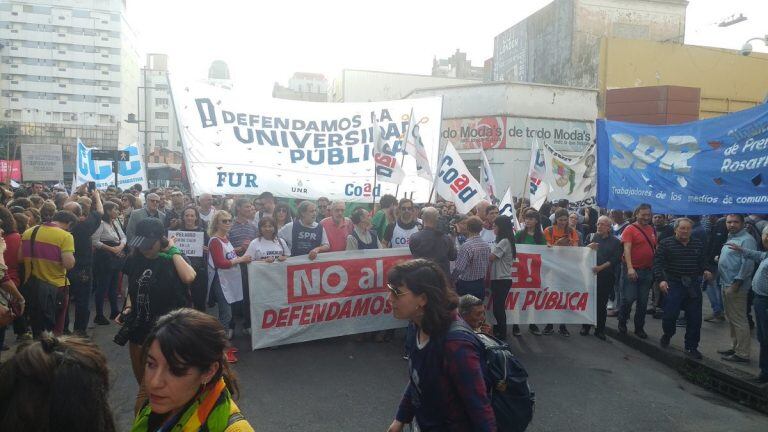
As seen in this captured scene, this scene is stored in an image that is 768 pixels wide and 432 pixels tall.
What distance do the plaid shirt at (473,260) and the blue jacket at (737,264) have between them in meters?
2.98

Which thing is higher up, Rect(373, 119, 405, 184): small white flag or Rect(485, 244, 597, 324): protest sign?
Rect(373, 119, 405, 184): small white flag

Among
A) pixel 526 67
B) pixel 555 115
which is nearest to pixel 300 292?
pixel 555 115

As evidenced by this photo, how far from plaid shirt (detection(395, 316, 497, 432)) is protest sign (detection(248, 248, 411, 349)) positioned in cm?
→ 432

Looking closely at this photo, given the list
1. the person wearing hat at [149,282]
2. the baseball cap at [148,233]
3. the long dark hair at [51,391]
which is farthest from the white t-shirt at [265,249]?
the long dark hair at [51,391]

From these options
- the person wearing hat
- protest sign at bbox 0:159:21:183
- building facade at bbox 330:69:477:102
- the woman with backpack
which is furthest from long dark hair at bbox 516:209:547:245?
building facade at bbox 330:69:477:102

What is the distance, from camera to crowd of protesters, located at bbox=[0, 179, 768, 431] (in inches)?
108

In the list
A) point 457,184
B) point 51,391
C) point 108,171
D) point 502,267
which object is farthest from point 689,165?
point 108,171

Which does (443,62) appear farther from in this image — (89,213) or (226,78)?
(89,213)

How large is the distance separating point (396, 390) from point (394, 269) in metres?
3.17

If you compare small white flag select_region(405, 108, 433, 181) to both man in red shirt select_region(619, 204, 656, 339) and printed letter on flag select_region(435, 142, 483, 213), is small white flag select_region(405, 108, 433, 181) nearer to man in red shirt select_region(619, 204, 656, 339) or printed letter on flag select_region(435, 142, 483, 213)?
printed letter on flag select_region(435, 142, 483, 213)

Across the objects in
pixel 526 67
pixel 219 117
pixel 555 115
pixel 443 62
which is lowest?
pixel 219 117

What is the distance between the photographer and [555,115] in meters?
28.4

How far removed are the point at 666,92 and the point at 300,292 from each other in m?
25.8

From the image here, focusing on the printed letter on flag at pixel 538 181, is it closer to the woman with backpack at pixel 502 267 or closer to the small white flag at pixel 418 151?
the small white flag at pixel 418 151
